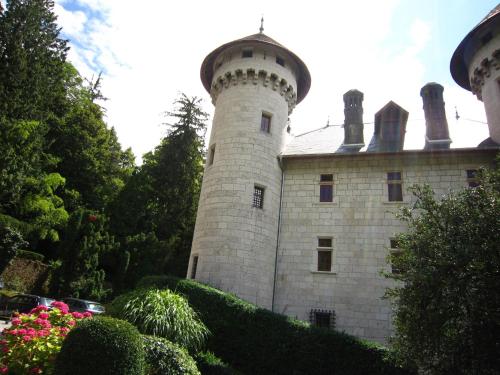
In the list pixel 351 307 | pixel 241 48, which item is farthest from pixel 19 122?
pixel 351 307

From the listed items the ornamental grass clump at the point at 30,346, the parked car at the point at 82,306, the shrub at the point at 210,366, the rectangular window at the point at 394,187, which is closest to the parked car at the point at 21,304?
the parked car at the point at 82,306

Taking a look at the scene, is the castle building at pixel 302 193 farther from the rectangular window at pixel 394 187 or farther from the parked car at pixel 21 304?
the parked car at pixel 21 304

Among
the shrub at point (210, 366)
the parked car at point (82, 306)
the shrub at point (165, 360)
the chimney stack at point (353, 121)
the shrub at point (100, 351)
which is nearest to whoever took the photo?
the shrub at point (100, 351)

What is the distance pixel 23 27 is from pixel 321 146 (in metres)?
20.9

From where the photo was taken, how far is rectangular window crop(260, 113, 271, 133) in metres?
20.0

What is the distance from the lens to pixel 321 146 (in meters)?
20.7

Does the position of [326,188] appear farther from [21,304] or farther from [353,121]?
[21,304]

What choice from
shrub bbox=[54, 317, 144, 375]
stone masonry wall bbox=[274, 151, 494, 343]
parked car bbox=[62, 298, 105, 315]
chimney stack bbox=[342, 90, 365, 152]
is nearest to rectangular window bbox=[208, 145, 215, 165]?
stone masonry wall bbox=[274, 151, 494, 343]

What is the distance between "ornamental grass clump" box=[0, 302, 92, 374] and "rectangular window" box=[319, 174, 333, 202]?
13036 mm

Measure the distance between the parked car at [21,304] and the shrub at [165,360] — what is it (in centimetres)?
1121

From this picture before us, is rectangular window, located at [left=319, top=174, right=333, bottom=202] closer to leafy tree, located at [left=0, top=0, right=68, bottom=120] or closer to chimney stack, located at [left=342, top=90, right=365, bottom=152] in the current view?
chimney stack, located at [left=342, top=90, right=365, bottom=152]

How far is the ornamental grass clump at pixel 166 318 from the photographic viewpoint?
426 inches

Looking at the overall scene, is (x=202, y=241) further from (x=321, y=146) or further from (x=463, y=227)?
(x=463, y=227)

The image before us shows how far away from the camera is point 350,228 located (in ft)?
57.5
